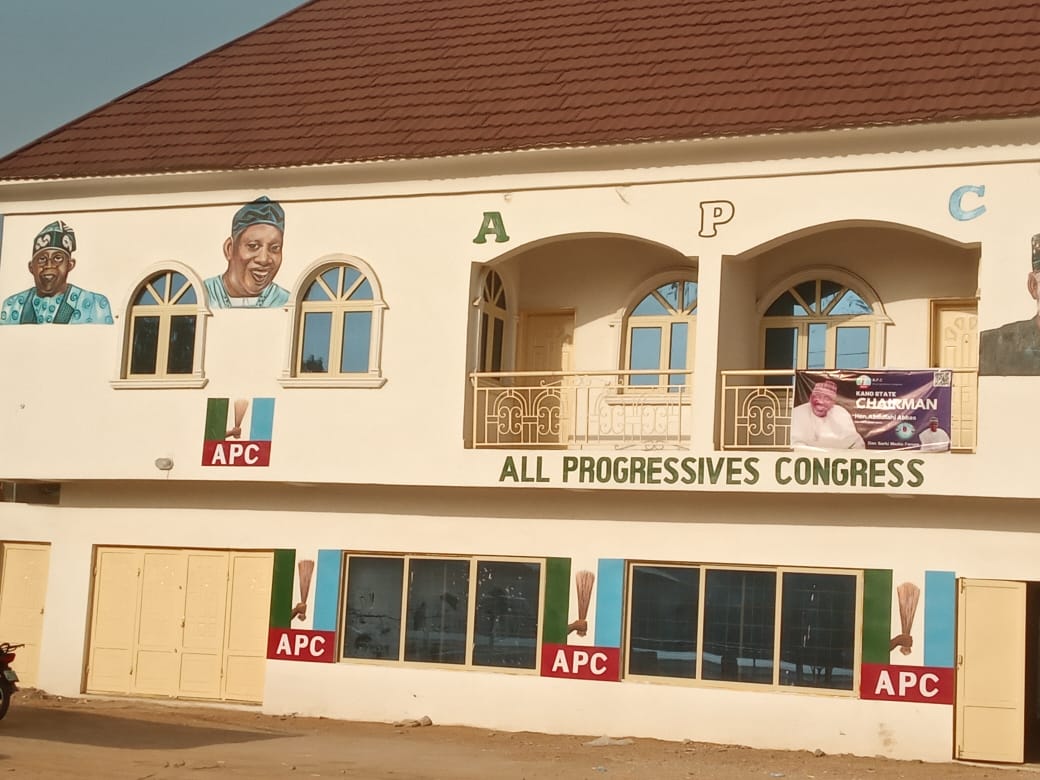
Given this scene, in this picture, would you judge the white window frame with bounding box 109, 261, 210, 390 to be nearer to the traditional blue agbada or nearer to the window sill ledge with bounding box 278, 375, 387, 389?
the traditional blue agbada

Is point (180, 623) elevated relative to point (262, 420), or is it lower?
lower

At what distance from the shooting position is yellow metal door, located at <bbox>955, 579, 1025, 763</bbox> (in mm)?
16156

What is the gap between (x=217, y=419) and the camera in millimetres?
19797

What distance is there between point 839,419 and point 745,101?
13.0 feet

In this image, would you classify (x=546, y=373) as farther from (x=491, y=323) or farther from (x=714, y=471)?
(x=714, y=471)

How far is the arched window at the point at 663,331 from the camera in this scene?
1936cm

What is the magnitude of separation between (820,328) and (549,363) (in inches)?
145

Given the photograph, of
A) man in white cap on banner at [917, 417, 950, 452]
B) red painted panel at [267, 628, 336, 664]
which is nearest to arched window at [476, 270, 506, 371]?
red painted panel at [267, 628, 336, 664]

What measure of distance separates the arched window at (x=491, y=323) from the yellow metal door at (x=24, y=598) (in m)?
7.00

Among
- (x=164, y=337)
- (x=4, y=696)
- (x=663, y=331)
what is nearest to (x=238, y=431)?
(x=164, y=337)

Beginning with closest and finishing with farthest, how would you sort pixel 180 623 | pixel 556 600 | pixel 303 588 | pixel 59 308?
pixel 556 600, pixel 303 588, pixel 180 623, pixel 59 308

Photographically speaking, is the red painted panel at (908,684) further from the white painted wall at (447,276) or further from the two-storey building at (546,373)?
the white painted wall at (447,276)

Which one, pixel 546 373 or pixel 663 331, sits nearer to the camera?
pixel 546 373

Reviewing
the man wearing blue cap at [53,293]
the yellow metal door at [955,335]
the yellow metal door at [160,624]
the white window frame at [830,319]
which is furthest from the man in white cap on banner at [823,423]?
the man wearing blue cap at [53,293]
